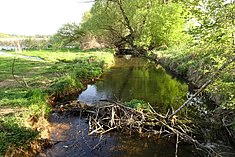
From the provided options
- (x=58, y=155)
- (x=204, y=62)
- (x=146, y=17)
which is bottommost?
(x=58, y=155)

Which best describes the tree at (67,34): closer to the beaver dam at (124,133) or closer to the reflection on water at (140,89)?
the reflection on water at (140,89)

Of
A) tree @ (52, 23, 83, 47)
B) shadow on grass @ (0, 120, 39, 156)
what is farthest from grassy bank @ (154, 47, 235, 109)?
tree @ (52, 23, 83, 47)

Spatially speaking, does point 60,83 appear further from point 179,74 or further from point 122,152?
point 179,74

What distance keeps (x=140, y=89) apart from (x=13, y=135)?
1487cm

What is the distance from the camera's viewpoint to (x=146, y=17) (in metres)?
28.4

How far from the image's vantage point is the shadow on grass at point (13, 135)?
405 inches

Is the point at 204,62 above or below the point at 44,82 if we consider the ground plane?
above

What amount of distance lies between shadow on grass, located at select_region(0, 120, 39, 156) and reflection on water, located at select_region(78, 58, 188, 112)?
8.14 metres

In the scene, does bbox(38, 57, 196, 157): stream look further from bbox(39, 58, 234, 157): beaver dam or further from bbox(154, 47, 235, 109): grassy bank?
bbox(154, 47, 235, 109): grassy bank

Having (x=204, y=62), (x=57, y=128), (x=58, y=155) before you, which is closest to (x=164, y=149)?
(x=58, y=155)

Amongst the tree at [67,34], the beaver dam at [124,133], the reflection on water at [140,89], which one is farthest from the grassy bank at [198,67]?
the tree at [67,34]

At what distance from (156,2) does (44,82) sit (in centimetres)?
1272

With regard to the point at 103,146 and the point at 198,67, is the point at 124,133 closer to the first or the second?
the point at 103,146

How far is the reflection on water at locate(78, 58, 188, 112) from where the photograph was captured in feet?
67.7
